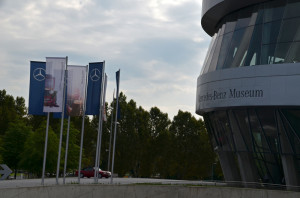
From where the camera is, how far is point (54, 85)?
101 feet

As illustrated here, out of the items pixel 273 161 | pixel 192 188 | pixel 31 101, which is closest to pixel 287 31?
pixel 273 161

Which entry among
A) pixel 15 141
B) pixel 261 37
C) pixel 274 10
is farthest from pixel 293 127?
pixel 15 141

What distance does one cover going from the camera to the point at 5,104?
93375mm

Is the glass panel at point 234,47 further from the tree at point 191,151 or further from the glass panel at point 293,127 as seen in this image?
the tree at point 191,151

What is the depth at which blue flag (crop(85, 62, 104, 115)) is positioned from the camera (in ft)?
111

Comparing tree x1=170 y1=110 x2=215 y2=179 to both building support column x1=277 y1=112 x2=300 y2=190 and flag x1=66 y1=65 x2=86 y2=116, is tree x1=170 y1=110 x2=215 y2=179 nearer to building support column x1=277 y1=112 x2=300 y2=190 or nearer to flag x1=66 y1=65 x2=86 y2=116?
flag x1=66 y1=65 x2=86 y2=116

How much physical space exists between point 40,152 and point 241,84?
40511 millimetres

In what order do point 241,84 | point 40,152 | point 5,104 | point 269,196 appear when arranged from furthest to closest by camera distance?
point 5,104, point 40,152, point 241,84, point 269,196

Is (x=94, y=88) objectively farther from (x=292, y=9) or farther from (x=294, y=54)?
(x=292, y=9)

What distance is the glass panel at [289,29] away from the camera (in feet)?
94.5

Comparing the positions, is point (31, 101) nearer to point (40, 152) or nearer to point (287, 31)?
point (287, 31)

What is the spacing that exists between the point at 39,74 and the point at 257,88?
42.7 ft

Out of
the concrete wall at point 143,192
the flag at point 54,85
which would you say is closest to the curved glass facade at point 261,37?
the concrete wall at point 143,192

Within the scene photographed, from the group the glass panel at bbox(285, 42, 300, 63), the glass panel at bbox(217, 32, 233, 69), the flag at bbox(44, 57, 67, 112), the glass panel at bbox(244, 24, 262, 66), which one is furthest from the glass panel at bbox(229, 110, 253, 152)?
the flag at bbox(44, 57, 67, 112)
